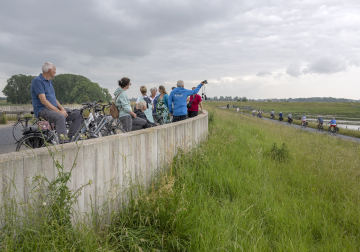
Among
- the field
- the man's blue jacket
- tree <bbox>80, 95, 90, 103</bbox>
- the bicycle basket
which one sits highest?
tree <bbox>80, 95, 90, 103</bbox>

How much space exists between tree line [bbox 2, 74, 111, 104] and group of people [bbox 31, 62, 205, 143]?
7569cm

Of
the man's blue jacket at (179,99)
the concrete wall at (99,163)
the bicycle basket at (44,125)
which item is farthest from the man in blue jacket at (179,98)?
the bicycle basket at (44,125)

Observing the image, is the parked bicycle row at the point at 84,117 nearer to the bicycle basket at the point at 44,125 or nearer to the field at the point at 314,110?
the bicycle basket at the point at 44,125

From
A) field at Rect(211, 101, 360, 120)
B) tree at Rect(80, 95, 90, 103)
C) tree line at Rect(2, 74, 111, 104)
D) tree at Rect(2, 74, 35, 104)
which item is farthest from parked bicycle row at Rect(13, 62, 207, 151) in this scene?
tree at Rect(2, 74, 35, 104)

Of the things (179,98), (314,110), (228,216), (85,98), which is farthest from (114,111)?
(314,110)

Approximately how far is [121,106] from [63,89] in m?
97.2

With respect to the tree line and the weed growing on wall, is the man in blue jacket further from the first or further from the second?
the tree line

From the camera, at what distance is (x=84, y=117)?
5.95 metres

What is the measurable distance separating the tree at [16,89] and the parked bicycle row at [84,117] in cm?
9156

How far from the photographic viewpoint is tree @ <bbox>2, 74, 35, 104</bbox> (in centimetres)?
8162

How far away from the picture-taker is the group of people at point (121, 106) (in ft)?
14.7

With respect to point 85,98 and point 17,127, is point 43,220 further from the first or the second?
point 85,98

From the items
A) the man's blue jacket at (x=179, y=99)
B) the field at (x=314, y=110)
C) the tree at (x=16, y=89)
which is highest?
the tree at (x=16, y=89)

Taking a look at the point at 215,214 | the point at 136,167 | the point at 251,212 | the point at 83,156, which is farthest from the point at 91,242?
the point at 251,212
